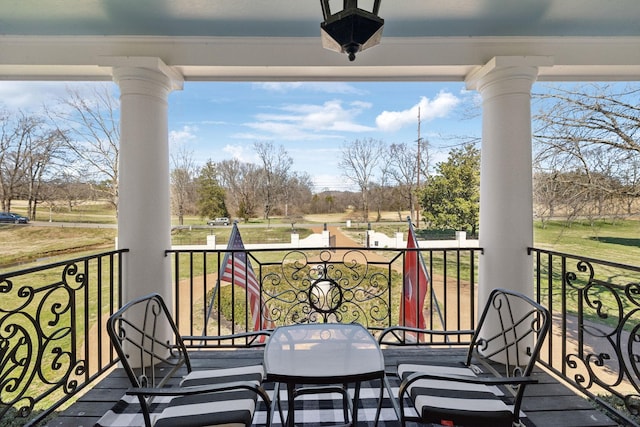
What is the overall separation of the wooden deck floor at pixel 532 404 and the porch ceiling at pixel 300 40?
7.80 feet

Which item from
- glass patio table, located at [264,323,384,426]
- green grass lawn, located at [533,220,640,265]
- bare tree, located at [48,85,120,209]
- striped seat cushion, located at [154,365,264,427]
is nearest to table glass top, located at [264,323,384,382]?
glass patio table, located at [264,323,384,426]

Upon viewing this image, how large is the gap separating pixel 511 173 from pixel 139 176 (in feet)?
9.85

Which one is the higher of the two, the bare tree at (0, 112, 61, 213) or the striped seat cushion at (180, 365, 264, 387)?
the bare tree at (0, 112, 61, 213)

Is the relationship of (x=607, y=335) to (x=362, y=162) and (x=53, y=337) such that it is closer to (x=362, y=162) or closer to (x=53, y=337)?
(x=53, y=337)

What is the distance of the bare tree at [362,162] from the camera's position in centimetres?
587

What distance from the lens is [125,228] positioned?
2582mm

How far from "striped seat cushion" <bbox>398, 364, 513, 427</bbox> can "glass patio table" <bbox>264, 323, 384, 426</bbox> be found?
0.20 meters

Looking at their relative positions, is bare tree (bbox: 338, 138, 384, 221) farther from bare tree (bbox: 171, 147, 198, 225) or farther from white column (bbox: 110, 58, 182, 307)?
white column (bbox: 110, 58, 182, 307)

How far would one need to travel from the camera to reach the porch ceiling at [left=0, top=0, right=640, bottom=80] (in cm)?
229

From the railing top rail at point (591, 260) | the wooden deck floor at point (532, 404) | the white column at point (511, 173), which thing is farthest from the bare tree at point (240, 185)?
the railing top rail at point (591, 260)

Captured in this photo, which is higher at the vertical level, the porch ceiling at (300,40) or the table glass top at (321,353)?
the porch ceiling at (300,40)

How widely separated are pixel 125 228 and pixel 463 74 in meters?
3.17

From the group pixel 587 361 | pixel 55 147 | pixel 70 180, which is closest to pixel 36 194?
pixel 70 180

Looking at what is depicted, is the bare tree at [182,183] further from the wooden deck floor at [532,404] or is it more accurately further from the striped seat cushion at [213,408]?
the striped seat cushion at [213,408]
